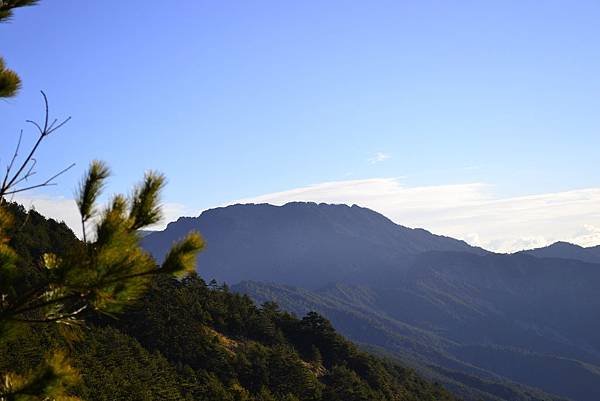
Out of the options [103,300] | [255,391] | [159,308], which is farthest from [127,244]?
[159,308]

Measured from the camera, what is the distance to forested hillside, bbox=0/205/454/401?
48.2 metres

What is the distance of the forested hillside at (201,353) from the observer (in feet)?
158

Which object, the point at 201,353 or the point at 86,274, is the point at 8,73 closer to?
the point at 86,274

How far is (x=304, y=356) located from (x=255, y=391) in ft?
76.9

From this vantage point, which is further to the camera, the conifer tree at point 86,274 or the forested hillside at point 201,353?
the forested hillside at point 201,353

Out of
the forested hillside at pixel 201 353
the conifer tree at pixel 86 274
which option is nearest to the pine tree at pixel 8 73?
the conifer tree at pixel 86 274

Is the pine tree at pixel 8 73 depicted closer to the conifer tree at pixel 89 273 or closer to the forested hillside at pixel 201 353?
the conifer tree at pixel 89 273

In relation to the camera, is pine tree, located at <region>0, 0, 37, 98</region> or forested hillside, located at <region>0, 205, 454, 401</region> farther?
forested hillside, located at <region>0, 205, 454, 401</region>

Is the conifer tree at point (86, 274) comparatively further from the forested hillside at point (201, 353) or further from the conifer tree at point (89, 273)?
the forested hillside at point (201, 353)

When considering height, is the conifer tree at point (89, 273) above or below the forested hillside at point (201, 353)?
above

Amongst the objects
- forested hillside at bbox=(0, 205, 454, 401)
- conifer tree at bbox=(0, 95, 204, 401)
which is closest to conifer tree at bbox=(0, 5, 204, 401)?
conifer tree at bbox=(0, 95, 204, 401)

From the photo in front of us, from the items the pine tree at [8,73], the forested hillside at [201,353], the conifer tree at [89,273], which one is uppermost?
the pine tree at [8,73]

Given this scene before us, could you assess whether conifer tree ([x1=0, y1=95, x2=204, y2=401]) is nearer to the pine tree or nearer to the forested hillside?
the pine tree

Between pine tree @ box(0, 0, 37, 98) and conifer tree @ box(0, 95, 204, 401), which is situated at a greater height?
pine tree @ box(0, 0, 37, 98)
